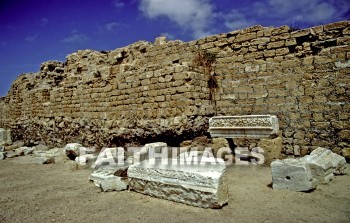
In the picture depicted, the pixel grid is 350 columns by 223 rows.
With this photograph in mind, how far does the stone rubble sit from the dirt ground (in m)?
0.11

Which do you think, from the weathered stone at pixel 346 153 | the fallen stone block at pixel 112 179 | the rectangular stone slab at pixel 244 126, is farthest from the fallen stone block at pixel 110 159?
the weathered stone at pixel 346 153

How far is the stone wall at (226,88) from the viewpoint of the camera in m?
5.36

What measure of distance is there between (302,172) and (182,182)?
1.81m

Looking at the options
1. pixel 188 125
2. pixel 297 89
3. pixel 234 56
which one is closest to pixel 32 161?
pixel 188 125

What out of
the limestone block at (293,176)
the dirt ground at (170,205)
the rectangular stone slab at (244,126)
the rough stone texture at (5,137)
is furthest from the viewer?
the rough stone texture at (5,137)

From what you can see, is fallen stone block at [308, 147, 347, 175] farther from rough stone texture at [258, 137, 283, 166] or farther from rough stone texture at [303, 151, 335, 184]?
rough stone texture at [258, 137, 283, 166]

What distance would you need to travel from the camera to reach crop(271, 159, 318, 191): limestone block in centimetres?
376

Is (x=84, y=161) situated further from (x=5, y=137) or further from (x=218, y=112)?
(x=5, y=137)

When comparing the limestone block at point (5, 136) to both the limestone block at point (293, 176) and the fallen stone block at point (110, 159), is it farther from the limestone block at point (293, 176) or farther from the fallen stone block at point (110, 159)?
the limestone block at point (293, 176)

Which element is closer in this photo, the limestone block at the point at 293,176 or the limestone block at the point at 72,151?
the limestone block at the point at 293,176

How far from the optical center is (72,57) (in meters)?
10.7

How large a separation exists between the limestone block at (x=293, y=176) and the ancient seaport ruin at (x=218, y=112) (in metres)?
0.01

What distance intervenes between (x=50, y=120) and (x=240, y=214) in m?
10.1

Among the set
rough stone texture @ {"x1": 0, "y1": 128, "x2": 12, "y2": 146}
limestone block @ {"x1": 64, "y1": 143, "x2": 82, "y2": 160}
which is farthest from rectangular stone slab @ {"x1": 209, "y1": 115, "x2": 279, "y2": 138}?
rough stone texture @ {"x1": 0, "y1": 128, "x2": 12, "y2": 146}
